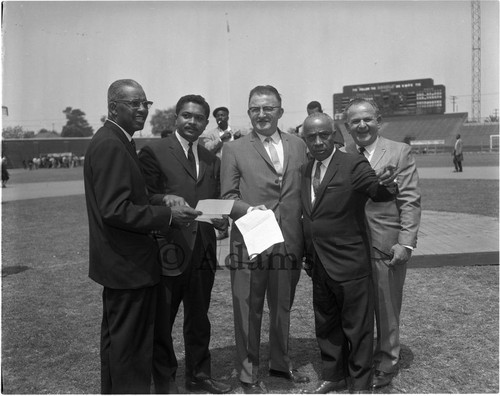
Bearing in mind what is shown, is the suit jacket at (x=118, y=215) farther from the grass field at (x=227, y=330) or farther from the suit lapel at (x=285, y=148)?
the grass field at (x=227, y=330)

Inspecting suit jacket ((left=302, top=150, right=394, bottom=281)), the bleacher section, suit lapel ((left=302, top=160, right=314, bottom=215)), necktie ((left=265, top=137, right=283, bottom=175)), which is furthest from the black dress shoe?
the bleacher section

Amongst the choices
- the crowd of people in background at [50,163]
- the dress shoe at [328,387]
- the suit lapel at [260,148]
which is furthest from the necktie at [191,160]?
the crowd of people in background at [50,163]

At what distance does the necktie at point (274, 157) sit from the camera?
3.67 meters

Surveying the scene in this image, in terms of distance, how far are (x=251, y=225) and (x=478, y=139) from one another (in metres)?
71.0

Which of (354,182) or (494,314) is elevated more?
(354,182)

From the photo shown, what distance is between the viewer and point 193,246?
354cm

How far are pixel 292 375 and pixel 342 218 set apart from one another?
4.26 feet

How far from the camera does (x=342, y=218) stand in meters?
3.39

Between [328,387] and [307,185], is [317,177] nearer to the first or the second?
[307,185]

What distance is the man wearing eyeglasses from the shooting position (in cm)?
361

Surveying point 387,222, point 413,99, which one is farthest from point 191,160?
point 413,99

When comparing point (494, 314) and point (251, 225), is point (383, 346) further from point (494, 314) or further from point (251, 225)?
point (494, 314)

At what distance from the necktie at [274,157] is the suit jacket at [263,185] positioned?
0.04 meters

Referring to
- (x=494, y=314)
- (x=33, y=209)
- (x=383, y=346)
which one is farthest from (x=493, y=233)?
(x=33, y=209)
